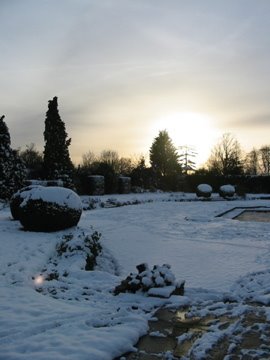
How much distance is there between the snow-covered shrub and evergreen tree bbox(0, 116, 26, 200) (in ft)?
50.4

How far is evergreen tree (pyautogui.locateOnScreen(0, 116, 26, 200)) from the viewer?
19.6 m

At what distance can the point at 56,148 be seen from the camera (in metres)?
26.0

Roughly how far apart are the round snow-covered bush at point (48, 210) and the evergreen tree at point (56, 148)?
1442 cm

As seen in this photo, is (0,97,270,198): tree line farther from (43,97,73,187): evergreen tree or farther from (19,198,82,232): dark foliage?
(19,198,82,232): dark foliage

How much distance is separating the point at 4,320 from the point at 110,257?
4409 mm

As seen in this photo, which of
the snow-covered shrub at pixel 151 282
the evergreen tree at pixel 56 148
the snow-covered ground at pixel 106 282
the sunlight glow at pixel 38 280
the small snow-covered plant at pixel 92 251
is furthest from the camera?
the evergreen tree at pixel 56 148

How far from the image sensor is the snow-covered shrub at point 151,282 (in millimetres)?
5484

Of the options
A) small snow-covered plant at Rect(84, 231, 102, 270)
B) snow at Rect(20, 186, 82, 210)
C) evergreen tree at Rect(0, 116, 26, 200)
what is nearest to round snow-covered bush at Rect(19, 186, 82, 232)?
snow at Rect(20, 186, 82, 210)

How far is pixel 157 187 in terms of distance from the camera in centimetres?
3744

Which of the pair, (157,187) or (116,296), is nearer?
(116,296)

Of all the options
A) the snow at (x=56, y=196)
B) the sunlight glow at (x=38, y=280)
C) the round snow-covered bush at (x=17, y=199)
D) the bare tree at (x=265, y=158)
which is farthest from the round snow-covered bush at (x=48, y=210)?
the bare tree at (x=265, y=158)

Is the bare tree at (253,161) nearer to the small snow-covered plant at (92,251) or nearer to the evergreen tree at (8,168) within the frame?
the evergreen tree at (8,168)

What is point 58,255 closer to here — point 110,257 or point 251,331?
point 110,257

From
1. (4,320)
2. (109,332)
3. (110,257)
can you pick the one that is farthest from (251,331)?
(110,257)
